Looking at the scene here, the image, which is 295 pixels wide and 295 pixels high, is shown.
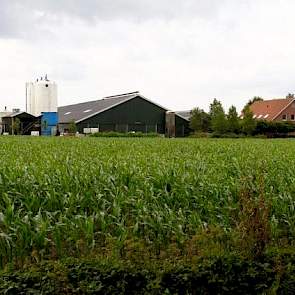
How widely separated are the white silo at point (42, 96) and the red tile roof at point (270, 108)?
102 feet

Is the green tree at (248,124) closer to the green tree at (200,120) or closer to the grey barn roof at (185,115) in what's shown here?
the green tree at (200,120)

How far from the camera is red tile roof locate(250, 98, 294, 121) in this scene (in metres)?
72.2

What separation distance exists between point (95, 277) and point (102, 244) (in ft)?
5.55

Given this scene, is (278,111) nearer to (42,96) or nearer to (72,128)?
(72,128)

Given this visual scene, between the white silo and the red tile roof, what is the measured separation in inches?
1221

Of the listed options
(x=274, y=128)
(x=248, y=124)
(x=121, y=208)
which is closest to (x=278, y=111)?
(x=274, y=128)

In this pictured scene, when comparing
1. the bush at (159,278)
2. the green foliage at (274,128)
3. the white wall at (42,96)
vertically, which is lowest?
the bush at (159,278)

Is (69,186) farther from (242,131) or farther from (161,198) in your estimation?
(242,131)

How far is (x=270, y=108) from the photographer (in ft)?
245

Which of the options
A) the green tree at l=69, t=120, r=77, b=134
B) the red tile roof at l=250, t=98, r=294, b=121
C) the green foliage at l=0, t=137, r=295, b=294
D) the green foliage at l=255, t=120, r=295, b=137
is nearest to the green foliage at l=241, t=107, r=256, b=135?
the green foliage at l=255, t=120, r=295, b=137

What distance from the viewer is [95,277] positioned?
11.0ft

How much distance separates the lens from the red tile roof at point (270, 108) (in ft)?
237

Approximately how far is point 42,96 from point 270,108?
3541 centimetres

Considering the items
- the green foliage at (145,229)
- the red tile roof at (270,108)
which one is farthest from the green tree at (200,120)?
the green foliage at (145,229)
